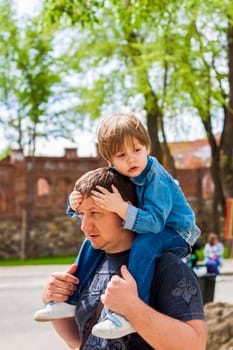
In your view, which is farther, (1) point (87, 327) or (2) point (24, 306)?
(2) point (24, 306)

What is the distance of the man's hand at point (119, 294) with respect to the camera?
2.63m

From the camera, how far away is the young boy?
2781mm

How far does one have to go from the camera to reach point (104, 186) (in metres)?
2.83

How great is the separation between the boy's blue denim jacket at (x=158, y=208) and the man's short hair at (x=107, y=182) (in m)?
0.03

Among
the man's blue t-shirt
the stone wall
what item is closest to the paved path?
the stone wall

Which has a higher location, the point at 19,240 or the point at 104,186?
the point at 104,186

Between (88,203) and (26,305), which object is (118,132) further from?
(26,305)

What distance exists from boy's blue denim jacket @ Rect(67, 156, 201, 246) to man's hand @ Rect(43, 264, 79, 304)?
0.31 meters

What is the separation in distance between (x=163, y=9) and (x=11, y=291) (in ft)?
33.0

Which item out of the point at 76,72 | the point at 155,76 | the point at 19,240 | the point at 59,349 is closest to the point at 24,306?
the point at 59,349

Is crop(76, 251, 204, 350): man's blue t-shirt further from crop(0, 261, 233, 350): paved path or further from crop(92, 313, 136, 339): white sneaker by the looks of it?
crop(0, 261, 233, 350): paved path

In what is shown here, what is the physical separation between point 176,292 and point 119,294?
187 mm

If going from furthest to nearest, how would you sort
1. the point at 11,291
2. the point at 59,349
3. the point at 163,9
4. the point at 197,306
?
the point at 11,291
the point at 163,9
the point at 59,349
the point at 197,306

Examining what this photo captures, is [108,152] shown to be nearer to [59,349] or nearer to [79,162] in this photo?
[59,349]
